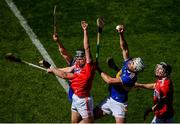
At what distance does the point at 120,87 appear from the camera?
14.1 meters

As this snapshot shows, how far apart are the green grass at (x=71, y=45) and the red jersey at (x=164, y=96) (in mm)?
2001

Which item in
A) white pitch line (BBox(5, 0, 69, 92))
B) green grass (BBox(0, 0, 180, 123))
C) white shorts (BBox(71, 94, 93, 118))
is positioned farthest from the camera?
white pitch line (BBox(5, 0, 69, 92))

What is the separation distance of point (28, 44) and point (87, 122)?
6424 millimetres

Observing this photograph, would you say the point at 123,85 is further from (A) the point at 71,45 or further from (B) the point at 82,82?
(A) the point at 71,45

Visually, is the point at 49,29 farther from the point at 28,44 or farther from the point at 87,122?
the point at 87,122

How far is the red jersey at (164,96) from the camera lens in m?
13.8

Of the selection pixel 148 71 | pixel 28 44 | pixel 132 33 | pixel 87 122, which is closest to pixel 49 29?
pixel 28 44

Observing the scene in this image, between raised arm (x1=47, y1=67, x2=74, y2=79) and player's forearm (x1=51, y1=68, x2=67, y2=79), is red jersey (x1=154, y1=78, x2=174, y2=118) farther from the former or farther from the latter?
player's forearm (x1=51, y1=68, x2=67, y2=79)

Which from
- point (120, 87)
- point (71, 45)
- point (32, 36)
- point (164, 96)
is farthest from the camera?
point (32, 36)

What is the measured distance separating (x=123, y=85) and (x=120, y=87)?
19 cm

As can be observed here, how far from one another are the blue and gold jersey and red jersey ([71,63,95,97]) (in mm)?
710

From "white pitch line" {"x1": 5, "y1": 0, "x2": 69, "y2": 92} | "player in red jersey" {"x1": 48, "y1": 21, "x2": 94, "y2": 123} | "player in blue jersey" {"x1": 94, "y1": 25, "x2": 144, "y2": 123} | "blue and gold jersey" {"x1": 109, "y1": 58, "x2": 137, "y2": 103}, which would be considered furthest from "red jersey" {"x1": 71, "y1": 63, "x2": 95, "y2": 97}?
"white pitch line" {"x1": 5, "y1": 0, "x2": 69, "y2": 92}

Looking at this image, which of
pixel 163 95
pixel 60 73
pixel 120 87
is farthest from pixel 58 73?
pixel 163 95

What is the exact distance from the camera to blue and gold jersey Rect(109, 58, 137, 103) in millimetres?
13820
